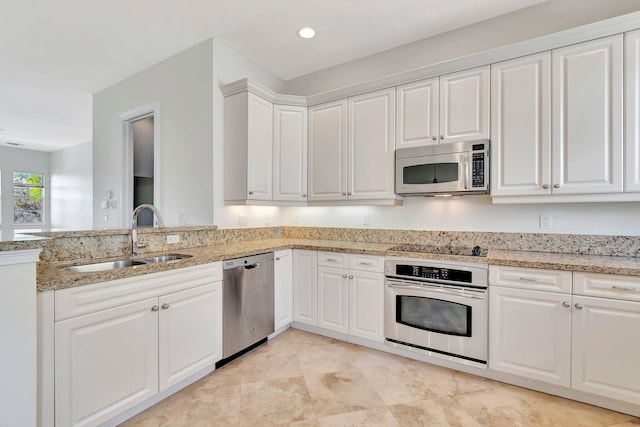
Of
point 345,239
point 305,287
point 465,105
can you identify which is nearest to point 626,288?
point 465,105

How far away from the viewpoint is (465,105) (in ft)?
7.88

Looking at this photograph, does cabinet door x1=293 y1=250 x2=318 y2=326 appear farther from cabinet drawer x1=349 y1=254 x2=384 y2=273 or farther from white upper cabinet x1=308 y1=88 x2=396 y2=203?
white upper cabinet x1=308 y1=88 x2=396 y2=203

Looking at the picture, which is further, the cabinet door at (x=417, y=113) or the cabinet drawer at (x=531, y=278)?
the cabinet door at (x=417, y=113)

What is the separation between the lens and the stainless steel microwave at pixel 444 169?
2320 millimetres

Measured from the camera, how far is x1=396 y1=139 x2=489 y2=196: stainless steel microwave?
7.61ft

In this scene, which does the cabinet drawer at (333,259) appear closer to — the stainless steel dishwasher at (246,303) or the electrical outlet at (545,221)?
the stainless steel dishwasher at (246,303)

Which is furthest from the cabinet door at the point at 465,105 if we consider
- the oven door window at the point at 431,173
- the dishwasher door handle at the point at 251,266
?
the dishwasher door handle at the point at 251,266

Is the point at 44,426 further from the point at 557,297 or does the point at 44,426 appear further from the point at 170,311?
the point at 557,297

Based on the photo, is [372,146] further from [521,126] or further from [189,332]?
[189,332]

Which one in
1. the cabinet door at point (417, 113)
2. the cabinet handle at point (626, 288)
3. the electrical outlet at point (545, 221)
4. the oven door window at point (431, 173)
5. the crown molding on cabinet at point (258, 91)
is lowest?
the cabinet handle at point (626, 288)

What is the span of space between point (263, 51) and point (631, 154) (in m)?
3.19

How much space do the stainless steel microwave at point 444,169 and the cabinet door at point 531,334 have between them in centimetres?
84

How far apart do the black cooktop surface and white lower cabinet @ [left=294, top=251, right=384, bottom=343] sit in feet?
1.01

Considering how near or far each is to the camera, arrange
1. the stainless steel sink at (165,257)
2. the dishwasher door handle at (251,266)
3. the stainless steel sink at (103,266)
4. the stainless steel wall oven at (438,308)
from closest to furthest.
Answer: the stainless steel sink at (103,266) < the stainless steel wall oven at (438,308) < the stainless steel sink at (165,257) < the dishwasher door handle at (251,266)
